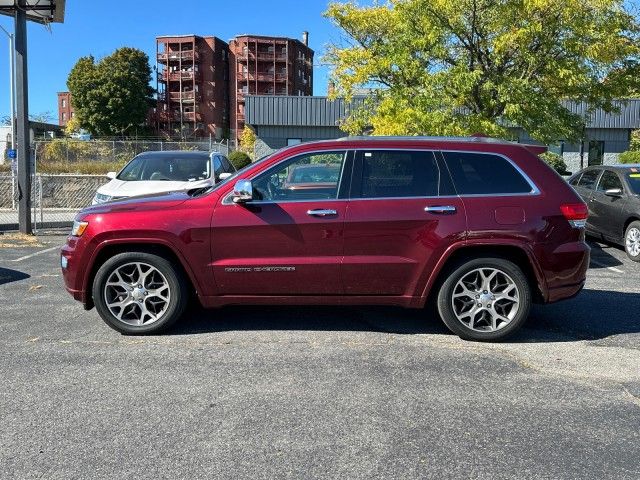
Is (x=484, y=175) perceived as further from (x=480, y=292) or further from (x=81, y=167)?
(x=81, y=167)

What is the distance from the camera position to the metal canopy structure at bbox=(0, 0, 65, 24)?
1183 cm

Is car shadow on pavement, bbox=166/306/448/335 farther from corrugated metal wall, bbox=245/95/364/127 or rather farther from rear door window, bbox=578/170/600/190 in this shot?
corrugated metal wall, bbox=245/95/364/127

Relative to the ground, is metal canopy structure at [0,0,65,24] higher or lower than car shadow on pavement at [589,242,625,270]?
higher

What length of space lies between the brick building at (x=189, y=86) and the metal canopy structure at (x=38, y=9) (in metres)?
60.8

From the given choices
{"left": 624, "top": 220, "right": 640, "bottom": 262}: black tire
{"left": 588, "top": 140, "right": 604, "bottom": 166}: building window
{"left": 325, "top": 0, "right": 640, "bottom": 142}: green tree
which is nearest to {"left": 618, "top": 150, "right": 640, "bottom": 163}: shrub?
{"left": 588, "top": 140, "right": 604, "bottom": 166}: building window

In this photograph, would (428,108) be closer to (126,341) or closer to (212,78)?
(126,341)

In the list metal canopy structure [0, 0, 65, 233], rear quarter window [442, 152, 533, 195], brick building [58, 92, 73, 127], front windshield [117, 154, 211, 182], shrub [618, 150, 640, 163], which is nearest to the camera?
rear quarter window [442, 152, 533, 195]

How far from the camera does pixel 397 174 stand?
5.22 metres

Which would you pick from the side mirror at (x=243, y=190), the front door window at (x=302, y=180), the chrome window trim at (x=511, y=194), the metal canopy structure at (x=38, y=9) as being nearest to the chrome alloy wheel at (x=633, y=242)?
the chrome window trim at (x=511, y=194)

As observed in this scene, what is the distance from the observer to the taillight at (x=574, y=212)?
5125mm

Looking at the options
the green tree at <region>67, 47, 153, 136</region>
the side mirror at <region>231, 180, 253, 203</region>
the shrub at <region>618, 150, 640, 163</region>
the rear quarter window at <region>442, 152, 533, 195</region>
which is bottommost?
the side mirror at <region>231, 180, 253, 203</region>

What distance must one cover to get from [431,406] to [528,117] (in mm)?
8888

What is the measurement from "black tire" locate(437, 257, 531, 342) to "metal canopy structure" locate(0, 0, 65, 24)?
10817 millimetres

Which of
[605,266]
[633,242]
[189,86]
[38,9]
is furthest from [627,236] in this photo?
[189,86]
